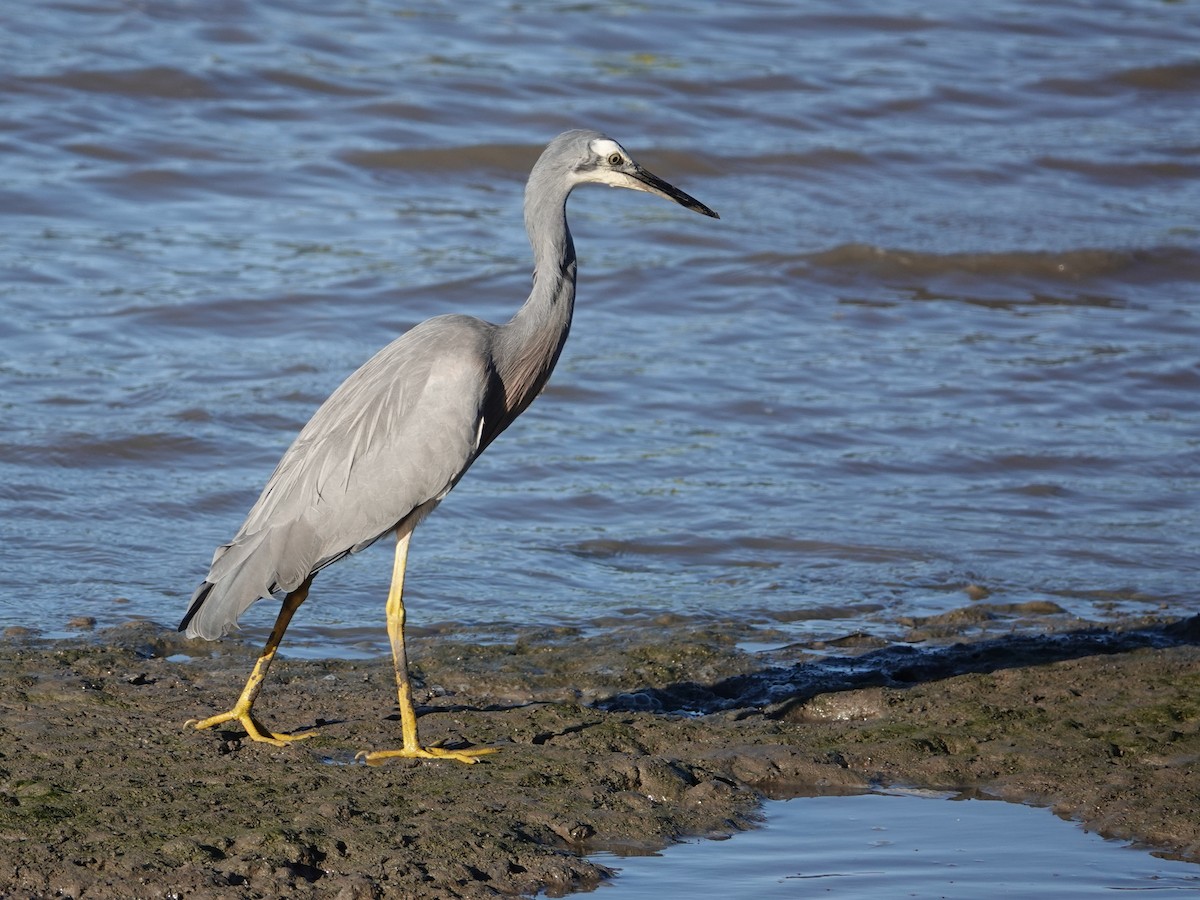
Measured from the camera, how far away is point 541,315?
6.21 m

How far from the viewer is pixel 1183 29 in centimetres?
2206

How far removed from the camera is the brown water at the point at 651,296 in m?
8.41

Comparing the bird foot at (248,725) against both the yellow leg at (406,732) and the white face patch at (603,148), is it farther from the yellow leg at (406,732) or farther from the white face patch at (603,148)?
the white face patch at (603,148)

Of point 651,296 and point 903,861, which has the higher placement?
point 651,296

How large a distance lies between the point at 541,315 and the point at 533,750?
1.66 meters

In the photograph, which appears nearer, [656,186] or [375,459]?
[375,459]

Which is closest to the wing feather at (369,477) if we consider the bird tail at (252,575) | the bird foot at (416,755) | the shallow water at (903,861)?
the bird tail at (252,575)

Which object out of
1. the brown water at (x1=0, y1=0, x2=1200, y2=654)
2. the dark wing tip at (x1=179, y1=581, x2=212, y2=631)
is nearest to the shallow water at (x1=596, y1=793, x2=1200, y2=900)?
the dark wing tip at (x1=179, y1=581, x2=212, y2=631)

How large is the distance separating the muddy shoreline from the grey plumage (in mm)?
511

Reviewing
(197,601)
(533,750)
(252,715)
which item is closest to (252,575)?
(197,601)

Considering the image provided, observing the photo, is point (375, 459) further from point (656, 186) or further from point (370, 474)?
point (656, 186)

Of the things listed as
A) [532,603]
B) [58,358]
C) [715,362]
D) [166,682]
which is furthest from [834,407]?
[166,682]

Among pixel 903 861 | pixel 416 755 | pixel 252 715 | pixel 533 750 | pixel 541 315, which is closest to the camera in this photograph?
pixel 903 861

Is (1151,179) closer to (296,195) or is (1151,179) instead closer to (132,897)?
(296,195)
